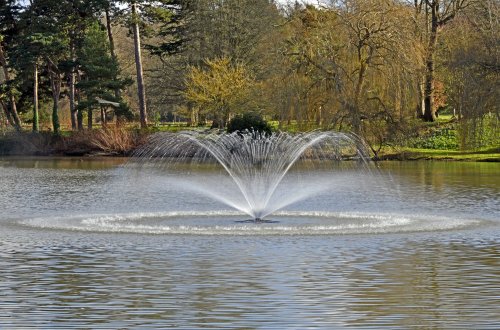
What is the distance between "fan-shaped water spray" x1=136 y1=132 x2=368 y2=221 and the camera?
31.2 m

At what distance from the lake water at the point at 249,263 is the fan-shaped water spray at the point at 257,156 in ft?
3.50

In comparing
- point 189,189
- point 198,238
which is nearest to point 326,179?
point 189,189

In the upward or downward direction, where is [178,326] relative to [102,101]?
downward

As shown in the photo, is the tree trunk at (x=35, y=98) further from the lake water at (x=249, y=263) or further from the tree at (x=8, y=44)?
the lake water at (x=249, y=263)

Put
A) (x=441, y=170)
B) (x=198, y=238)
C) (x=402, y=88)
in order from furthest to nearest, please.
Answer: (x=402, y=88), (x=441, y=170), (x=198, y=238)

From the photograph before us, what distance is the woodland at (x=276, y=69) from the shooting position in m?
57.3

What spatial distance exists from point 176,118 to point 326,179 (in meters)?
78.0

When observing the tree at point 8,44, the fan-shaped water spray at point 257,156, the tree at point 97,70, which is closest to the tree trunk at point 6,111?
the tree at point 8,44

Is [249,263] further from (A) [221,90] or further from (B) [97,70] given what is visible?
(A) [221,90]

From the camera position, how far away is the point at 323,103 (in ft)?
193

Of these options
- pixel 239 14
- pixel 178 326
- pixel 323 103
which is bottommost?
pixel 178 326

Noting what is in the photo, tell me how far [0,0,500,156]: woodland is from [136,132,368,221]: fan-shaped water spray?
173 centimetres

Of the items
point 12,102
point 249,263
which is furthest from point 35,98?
point 249,263

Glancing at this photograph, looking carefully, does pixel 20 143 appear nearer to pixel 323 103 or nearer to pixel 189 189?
pixel 323 103
